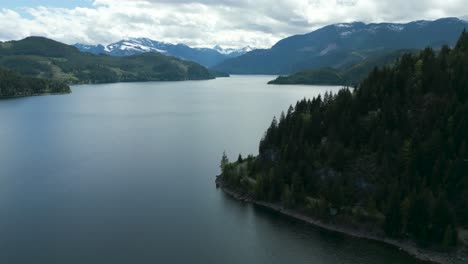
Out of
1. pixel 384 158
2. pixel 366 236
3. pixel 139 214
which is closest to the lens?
pixel 366 236

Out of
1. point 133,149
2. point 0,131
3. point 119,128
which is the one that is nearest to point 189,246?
point 133,149

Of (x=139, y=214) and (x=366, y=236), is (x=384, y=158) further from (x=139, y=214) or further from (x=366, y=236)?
(x=139, y=214)

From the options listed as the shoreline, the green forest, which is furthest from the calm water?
the green forest

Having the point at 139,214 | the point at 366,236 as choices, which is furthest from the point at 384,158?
the point at 139,214

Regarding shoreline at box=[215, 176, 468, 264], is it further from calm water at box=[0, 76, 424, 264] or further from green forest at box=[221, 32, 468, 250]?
calm water at box=[0, 76, 424, 264]

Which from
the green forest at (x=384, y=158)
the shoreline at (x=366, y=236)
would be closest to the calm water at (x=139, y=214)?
the shoreline at (x=366, y=236)
